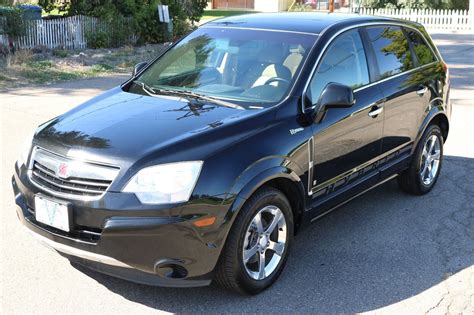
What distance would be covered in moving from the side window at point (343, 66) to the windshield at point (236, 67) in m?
0.18

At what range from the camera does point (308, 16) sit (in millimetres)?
5305

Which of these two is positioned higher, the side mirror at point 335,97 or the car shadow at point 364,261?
the side mirror at point 335,97

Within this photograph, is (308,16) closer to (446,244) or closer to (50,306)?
(446,244)

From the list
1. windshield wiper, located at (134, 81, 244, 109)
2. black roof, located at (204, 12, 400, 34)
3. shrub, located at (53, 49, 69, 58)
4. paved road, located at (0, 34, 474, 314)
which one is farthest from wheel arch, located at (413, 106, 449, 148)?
shrub, located at (53, 49, 69, 58)

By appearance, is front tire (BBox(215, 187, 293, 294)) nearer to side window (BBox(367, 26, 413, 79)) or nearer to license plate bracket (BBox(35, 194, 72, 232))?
license plate bracket (BBox(35, 194, 72, 232))

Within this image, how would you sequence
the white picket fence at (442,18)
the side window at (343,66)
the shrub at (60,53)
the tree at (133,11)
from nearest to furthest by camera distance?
the side window at (343,66)
the shrub at (60,53)
the tree at (133,11)
the white picket fence at (442,18)

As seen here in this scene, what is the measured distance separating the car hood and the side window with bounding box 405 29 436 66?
2.56m

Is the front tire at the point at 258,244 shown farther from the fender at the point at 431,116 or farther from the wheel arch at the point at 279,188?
the fender at the point at 431,116

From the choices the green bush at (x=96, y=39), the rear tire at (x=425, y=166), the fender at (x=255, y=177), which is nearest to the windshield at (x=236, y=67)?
the fender at (x=255, y=177)

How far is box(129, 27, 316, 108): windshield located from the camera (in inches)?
175

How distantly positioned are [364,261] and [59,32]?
15.0m

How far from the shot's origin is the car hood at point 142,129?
3592 mm

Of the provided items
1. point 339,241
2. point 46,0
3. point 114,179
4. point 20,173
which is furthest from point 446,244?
point 46,0

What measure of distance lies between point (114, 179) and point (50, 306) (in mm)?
989
